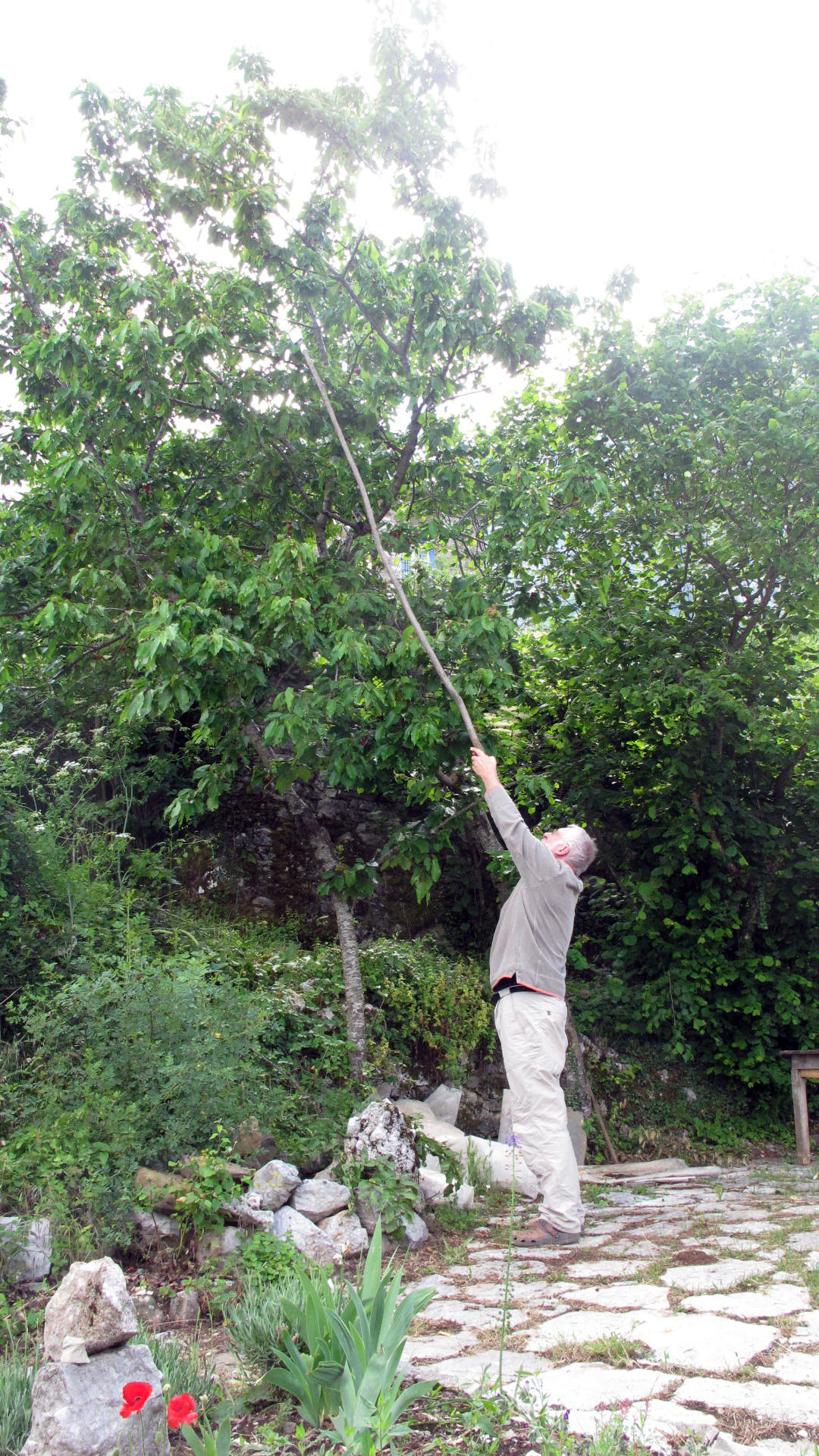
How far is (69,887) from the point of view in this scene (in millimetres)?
5059

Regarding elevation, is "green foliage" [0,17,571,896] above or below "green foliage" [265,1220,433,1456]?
above

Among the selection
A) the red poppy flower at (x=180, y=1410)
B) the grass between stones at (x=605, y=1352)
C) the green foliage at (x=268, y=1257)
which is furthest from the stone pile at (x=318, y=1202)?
the red poppy flower at (x=180, y=1410)

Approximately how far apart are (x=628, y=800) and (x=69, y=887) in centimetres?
440

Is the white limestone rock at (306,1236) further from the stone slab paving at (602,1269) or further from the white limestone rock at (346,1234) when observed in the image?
the stone slab paving at (602,1269)

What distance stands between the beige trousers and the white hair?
1.94ft

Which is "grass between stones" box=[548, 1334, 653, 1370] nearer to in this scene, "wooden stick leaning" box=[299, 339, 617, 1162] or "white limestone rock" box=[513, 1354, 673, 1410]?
"white limestone rock" box=[513, 1354, 673, 1410]

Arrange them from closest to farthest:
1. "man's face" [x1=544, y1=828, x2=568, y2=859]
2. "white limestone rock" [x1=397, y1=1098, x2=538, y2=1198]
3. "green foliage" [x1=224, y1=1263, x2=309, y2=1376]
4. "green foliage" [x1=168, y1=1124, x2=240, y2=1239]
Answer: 1. "green foliage" [x1=224, y1=1263, x2=309, y2=1376]
2. "green foliage" [x1=168, y1=1124, x2=240, y2=1239]
3. "man's face" [x1=544, y1=828, x2=568, y2=859]
4. "white limestone rock" [x1=397, y1=1098, x2=538, y2=1198]

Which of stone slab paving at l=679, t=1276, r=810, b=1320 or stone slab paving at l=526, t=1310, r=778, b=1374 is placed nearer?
stone slab paving at l=526, t=1310, r=778, b=1374

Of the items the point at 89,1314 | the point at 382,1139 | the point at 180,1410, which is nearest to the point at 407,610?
the point at 382,1139

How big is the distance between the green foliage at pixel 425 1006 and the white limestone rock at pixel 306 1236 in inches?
73.5

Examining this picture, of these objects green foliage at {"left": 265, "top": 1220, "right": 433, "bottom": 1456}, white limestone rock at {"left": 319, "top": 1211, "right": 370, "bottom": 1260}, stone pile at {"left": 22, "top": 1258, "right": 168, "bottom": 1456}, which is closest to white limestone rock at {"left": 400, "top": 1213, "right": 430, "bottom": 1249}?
white limestone rock at {"left": 319, "top": 1211, "right": 370, "bottom": 1260}

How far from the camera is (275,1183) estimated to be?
3.66 metres

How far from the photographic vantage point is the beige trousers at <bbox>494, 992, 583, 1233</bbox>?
3.80 metres

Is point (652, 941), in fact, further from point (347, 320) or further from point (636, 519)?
point (347, 320)
